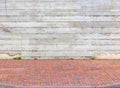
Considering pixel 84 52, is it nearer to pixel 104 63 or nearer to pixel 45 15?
pixel 104 63

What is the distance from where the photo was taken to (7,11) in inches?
497

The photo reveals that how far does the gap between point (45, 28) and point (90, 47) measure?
1.62m

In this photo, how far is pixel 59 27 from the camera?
1269cm

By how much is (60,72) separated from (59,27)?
98.5 inches

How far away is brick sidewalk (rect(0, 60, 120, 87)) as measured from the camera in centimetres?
916

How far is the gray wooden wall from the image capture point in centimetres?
1262

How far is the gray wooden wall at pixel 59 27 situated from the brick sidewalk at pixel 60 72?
44 cm

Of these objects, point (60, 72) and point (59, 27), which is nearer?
point (60, 72)

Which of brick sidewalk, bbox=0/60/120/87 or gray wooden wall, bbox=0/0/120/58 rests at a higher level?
gray wooden wall, bbox=0/0/120/58

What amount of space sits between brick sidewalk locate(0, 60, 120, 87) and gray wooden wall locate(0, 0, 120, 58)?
0.44 m

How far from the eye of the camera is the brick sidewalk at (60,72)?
9.16m

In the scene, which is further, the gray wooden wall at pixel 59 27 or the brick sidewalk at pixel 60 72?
the gray wooden wall at pixel 59 27

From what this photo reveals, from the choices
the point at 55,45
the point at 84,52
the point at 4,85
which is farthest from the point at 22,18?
the point at 4,85

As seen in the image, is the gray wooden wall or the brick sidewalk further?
the gray wooden wall
